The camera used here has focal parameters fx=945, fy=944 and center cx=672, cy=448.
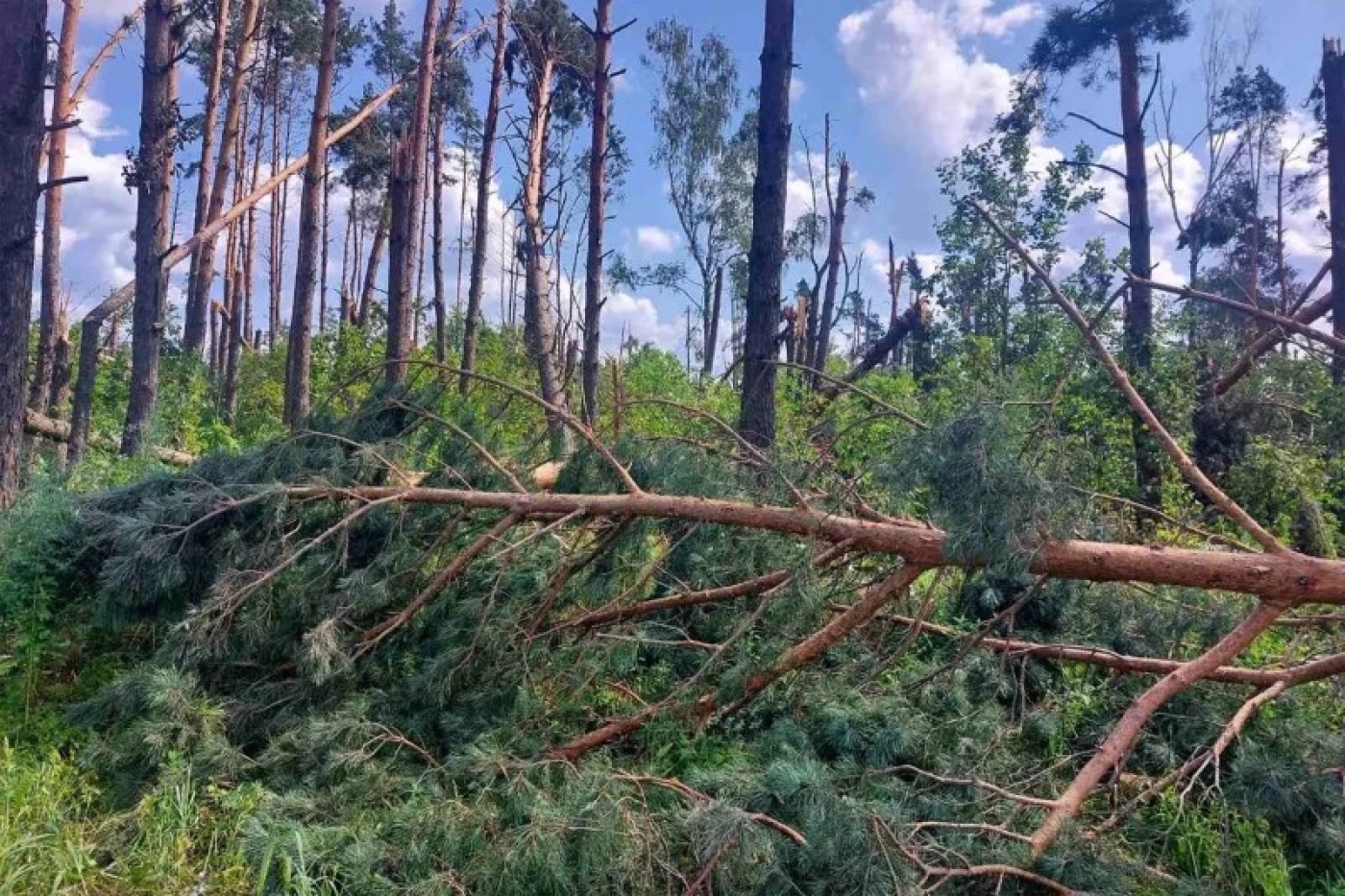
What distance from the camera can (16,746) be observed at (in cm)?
340

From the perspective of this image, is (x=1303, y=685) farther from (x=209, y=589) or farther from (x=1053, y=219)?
(x=1053, y=219)

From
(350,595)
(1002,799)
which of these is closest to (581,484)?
(350,595)

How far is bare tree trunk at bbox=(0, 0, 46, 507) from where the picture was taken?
4617mm

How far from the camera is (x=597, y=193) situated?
11.3 metres

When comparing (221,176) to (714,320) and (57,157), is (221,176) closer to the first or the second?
(57,157)

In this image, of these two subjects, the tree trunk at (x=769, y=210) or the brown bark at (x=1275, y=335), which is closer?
the brown bark at (x=1275, y=335)

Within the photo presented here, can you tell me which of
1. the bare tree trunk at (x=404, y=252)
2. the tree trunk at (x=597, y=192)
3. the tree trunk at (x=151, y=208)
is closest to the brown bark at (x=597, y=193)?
the tree trunk at (x=597, y=192)

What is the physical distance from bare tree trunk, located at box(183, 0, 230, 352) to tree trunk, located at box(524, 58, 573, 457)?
4.32 m

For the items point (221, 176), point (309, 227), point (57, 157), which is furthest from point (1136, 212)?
point (57, 157)

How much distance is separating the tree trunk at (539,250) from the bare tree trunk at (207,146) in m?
4.32

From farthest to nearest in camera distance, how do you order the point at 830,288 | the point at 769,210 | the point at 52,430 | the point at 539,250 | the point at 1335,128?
the point at 830,288 < the point at 539,250 < the point at 1335,128 < the point at 52,430 < the point at 769,210

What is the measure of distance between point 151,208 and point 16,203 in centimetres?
297

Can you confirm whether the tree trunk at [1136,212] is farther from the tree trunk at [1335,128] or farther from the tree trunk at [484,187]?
the tree trunk at [484,187]

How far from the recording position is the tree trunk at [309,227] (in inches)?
417
